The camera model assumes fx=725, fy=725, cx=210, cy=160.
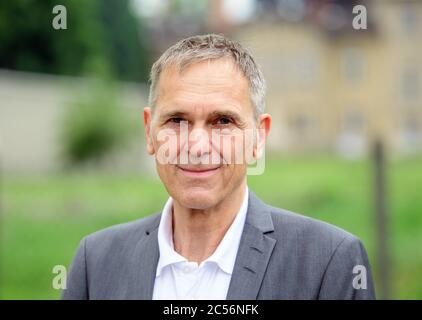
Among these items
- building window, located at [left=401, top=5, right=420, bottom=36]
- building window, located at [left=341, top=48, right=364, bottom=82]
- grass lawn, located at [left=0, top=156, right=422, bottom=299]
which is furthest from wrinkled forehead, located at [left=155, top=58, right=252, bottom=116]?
building window, located at [left=401, top=5, right=420, bottom=36]

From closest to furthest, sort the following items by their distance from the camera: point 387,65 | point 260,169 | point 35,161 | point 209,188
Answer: point 209,188 < point 260,169 < point 35,161 < point 387,65

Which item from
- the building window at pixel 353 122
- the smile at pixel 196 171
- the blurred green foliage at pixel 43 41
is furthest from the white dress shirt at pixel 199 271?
the building window at pixel 353 122

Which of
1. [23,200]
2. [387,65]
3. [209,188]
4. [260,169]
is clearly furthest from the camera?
[387,65]

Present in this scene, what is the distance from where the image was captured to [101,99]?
19.2 meters

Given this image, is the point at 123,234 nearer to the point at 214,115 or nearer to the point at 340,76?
the point at 214,115

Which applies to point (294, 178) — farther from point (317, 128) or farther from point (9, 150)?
point (317, 128)

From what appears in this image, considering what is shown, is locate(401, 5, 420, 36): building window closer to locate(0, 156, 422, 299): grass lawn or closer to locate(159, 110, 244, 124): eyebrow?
locate(0, 156, 422, 299): grass lawn

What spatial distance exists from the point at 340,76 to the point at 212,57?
123 ft

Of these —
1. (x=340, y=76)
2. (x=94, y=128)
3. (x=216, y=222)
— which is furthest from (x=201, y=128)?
(x=340, y=76)

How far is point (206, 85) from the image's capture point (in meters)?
1.72

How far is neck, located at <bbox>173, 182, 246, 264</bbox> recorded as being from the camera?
1.89 metres

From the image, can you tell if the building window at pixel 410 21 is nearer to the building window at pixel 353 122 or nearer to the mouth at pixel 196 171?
the building window at pixel 353 122
